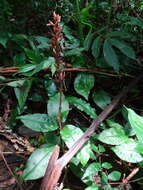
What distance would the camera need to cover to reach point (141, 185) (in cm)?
96

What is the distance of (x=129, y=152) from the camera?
915 mm

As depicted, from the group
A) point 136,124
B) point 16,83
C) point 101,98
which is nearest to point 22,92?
point 16,83

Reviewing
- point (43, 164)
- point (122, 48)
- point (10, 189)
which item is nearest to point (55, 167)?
point (43, 164)

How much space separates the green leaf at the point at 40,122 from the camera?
0.96 m

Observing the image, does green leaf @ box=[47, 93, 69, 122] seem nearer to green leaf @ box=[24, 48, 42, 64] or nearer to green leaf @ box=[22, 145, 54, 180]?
green leaf @ box=[22, 145, 54, 180]

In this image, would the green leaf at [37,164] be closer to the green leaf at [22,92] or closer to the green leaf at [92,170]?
the green leaf at [92,170]

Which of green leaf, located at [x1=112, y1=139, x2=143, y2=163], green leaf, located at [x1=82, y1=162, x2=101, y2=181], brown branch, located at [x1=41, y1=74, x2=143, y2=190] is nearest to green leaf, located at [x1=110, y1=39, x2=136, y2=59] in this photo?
brown branch, located at [x1=41, y1=74, x2=143, y2=190]

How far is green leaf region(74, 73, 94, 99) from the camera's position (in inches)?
47.6

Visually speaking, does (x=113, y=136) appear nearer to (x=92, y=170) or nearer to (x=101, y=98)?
(x=92, y=170)

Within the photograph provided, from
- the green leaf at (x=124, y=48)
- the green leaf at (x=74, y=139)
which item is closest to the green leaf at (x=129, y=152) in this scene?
the green leaf at (x=74, y=139)

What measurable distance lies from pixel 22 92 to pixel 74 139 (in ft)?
1.40

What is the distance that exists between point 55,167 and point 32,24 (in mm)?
1118

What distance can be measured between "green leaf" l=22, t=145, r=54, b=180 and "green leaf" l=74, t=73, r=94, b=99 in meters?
0.37

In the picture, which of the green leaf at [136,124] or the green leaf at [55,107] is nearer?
the green leaf at [136,124]
